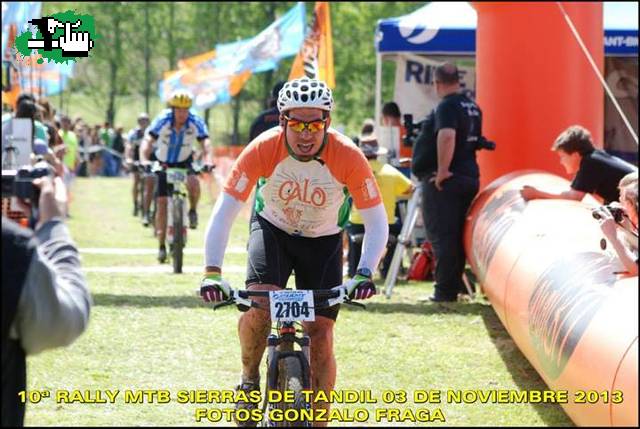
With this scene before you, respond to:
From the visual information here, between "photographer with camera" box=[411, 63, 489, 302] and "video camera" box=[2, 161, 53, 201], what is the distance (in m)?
7.51

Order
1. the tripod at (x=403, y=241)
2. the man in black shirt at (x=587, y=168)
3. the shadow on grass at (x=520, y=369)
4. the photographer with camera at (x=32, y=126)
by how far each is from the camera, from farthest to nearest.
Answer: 1. the tripod at (x=403, y=241)
2. the photographer with camera at (x=32, y=126)
3. the man in black shirt at (x=587, y=168)
4. the shadow on grass at (x=520, y=369)

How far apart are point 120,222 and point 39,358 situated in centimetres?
1375

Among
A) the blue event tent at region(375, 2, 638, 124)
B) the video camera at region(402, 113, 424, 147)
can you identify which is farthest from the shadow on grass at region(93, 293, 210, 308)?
the blue event tent at region(375, 2, 638, 124)

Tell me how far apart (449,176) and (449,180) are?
93mm

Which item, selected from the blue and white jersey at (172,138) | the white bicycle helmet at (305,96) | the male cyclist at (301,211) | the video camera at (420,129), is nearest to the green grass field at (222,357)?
the male cyclist at (301,211)

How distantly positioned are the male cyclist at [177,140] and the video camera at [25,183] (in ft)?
31.7

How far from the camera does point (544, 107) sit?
12.5 meters

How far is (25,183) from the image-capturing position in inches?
153

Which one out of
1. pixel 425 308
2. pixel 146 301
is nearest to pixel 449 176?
pixel 425 308

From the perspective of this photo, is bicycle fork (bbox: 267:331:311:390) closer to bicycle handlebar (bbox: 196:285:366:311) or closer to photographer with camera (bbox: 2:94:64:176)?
bicycle handlebar (bbox: 196:285:366:311)

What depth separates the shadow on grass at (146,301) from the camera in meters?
10.7

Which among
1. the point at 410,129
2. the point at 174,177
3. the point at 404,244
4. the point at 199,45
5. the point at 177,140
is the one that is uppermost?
the point at 199,45

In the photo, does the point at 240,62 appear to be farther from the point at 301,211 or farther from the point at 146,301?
the point at 301,211
